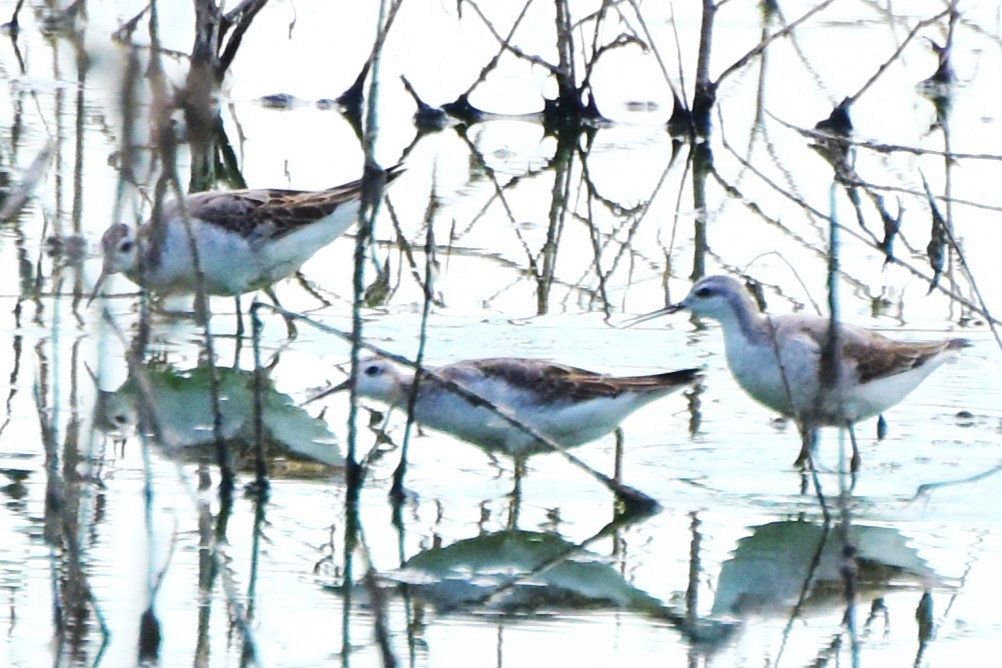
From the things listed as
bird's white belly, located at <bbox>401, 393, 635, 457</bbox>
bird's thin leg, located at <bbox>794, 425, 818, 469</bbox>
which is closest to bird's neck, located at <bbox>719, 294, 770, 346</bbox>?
bird's thin leg, located at <bbox>794, 425, 818, 469</bbox>

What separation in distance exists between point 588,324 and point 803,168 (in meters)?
4.03

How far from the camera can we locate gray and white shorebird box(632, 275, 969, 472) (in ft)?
26.6

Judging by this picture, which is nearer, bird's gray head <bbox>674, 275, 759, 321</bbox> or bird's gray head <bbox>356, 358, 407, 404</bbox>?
bird's gray head <bbox>356, 358, 407, 404</bbox>

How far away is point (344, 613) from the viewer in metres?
5.53

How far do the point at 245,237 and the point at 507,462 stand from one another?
221 centimetres

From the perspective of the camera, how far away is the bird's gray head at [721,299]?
844 centimetres

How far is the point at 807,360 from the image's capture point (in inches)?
321

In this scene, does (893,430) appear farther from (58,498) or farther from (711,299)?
(58,498)

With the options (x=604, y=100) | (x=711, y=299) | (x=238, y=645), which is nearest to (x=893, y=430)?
(x=711, y=299)

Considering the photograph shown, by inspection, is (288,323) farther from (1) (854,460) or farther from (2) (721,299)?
(1) (854,460)

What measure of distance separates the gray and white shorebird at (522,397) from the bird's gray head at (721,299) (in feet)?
2.35

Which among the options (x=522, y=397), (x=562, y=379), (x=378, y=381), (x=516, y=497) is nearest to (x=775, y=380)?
(x=562, y=379)

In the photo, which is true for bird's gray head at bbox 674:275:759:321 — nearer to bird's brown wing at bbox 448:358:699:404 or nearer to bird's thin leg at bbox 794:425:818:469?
bird's thin leg at bbox 794:425:818:469

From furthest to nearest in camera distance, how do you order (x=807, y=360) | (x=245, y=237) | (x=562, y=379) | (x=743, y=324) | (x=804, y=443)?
(x=245, y=237) < (x=743, y=324) < (x=807, y=360) < (x=562, y=379) < (x=804, y=443)
